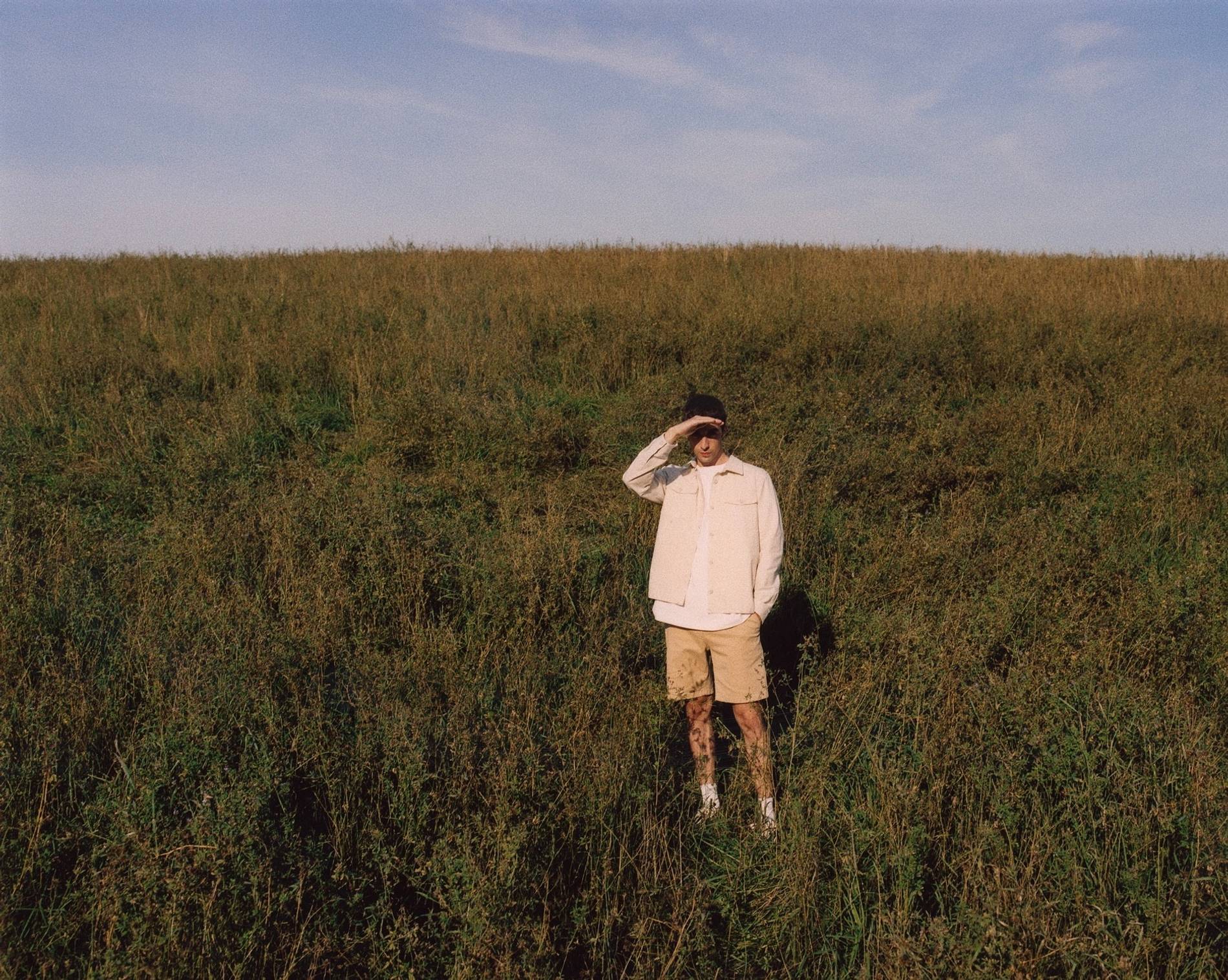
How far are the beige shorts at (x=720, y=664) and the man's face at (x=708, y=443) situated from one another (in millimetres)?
770

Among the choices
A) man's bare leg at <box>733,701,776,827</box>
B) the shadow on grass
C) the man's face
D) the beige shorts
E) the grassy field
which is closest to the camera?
the grassy field

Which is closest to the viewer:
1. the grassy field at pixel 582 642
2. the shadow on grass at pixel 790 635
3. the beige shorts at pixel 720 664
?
the grassy field at pixel 582 642

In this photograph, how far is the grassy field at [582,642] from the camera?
2.72 meters

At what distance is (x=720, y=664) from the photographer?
400cm

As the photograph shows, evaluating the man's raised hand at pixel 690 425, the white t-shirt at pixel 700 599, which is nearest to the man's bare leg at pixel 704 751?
the white t-shirt at pixel 700 599

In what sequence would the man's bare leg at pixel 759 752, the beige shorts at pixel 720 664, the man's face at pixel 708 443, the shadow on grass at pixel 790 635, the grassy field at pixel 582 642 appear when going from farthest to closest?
the shadow on grass at pixel 790 635 < the man's face at pixel 708 443 < the beige shorts at pixel 720 664 < the man's bare leg at pixel 759 752 < the grassy field at pixel 582 642

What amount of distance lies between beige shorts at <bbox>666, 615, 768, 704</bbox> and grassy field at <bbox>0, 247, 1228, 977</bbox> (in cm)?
24

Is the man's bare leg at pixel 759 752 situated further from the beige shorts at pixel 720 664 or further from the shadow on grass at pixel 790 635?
the shadow on grass at pixel 790 635

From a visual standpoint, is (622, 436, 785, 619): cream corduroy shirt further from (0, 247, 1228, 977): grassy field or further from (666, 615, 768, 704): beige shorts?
(0, 247, 1228, 977): grassy field

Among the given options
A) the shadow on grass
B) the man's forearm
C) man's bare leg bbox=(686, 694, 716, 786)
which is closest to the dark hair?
the man's forearm

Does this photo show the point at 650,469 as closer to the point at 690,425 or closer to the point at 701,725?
the point at 690,425

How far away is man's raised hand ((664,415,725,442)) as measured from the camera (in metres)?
3.99

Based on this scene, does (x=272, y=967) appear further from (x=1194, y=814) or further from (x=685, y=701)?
(x=1194, y=814)

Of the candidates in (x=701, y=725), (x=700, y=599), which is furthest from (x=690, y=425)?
(x=701, y=725)
